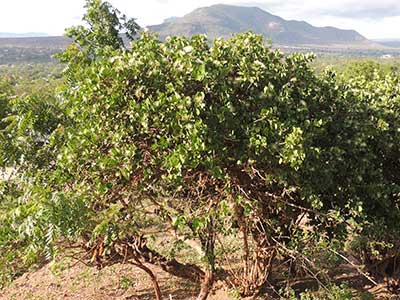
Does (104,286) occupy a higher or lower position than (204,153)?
lower

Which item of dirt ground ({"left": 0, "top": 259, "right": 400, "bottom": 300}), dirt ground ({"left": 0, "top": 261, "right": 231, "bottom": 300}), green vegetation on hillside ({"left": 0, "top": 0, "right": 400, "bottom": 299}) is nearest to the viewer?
green vegetation on hillside ({"left": 0, "top": 0, "right": 400, "bottom": 299})

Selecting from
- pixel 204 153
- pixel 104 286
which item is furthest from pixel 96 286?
pixel 204 153

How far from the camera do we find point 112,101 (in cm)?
489

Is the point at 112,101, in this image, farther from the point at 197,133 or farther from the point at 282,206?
the point at 282,206

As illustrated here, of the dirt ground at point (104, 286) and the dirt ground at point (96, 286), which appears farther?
the dirt ground at point (96, 286)

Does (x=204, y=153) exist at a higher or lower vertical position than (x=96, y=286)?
higher

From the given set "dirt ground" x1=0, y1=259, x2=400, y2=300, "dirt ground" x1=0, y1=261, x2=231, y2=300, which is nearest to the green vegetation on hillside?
"dirt ground" x1=0, y1=259, x2=400, y2=300

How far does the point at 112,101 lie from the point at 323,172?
293cm

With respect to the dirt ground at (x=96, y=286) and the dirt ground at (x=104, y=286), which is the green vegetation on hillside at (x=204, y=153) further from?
the dirt ground at (x=96, y=286)

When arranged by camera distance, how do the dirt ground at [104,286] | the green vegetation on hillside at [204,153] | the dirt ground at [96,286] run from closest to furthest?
the green vegetation on hillside at [204,153], the dirt ground at [104,286], the dirt ground at [96,286]

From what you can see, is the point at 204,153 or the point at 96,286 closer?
the point at 204,153

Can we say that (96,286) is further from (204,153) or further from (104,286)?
(204,153)

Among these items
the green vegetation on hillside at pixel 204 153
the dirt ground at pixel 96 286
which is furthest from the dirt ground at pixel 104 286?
the green vegetation on hillside at pixel 204 153

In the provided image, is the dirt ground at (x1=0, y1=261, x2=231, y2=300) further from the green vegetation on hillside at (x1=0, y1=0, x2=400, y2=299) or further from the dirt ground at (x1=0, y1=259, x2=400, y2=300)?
the green vegetation on hillside at (x1=0, y1=0, x2=400, y2=299)
